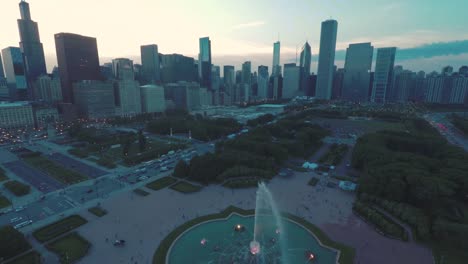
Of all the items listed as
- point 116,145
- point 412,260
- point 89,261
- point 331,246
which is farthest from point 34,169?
point 412,260

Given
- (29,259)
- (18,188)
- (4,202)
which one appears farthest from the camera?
(18,188)

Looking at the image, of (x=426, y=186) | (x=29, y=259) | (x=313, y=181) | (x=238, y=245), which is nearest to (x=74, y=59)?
(x=29, y=259)

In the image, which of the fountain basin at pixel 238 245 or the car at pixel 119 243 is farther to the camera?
the car at pixel 119 243

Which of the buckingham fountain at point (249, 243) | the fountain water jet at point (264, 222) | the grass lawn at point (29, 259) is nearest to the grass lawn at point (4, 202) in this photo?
the grass lawn at point (29, 259)

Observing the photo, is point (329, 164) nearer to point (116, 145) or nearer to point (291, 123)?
point (291, 123)

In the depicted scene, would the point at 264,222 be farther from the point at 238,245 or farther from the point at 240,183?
the point at 240,183

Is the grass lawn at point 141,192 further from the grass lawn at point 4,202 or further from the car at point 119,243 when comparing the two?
the grass lawn at point 4,202

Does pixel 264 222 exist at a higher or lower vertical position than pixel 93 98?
lower
